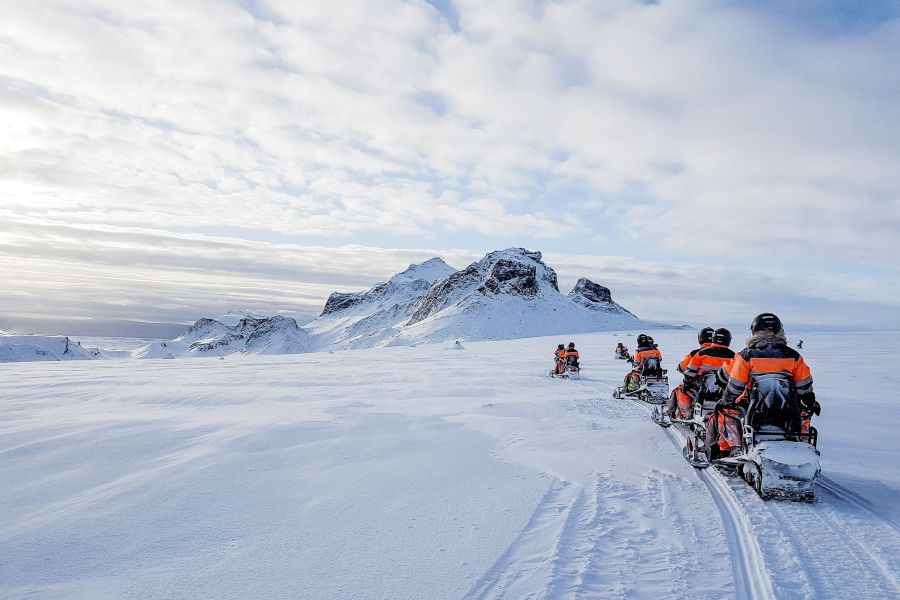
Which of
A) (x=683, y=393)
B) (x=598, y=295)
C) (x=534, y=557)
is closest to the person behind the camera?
(x=534, y=557)

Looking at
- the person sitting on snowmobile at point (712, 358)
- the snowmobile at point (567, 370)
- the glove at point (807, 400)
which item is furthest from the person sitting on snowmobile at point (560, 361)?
the glove at point (807, 400)

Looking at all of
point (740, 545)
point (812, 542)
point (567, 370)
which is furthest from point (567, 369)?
point (740, 545)

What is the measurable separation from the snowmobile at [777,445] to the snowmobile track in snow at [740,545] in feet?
1.21

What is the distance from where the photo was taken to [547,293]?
136 m

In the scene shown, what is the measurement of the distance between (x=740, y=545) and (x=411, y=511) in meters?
2.82

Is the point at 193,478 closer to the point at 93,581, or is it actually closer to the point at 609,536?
the point at 93,581

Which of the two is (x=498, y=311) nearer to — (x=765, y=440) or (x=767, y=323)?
(x=767, y=323)

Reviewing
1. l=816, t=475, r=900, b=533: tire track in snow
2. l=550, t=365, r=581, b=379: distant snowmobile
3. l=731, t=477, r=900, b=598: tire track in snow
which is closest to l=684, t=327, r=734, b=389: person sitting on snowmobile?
l=816, t=475, r=900, b=533: tire track in snow

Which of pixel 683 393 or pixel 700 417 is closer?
pixel 700 417

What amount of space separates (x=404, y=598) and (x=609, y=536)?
1.95 m

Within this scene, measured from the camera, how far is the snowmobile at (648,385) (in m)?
12.4

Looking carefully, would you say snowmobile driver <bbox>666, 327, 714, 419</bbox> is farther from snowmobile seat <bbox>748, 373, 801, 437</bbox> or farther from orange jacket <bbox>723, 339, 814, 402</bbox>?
snowmobile seat <bbox>748, 373, 801, 437</bbox>

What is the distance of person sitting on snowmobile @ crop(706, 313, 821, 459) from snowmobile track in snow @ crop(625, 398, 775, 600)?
63 cm

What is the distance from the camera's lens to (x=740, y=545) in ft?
14.5
